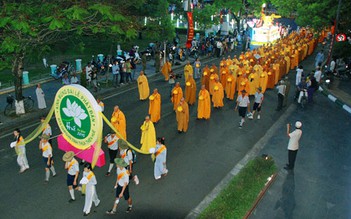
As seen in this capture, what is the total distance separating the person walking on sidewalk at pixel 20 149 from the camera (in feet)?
32.7

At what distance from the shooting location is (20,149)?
1004 cm

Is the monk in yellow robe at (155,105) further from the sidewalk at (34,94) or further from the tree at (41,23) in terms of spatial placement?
the sidewalk at (34,94)

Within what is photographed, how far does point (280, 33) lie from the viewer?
42.9m

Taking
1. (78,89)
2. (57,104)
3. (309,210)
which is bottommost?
(309,210)

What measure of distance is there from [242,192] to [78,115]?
4.85 metres

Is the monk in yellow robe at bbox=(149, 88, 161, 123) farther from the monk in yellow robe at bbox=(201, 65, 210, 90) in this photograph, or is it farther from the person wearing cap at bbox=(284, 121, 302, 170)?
the person wearing cap at bbox=(284, 121, 302, 170)

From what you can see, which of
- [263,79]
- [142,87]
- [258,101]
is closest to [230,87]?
[263,79]

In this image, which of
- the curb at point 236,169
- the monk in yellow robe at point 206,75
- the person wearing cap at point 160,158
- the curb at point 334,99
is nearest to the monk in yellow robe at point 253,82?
the monk in yellow robe at point 206,75

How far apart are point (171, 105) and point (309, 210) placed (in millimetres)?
9297

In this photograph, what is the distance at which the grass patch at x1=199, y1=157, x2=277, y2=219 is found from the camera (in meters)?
8.35

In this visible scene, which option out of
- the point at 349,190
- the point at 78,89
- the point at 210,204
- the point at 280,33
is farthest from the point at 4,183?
the point at 280,33

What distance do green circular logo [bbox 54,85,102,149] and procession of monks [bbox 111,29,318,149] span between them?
2.00 m

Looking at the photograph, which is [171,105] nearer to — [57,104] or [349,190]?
[57,104]

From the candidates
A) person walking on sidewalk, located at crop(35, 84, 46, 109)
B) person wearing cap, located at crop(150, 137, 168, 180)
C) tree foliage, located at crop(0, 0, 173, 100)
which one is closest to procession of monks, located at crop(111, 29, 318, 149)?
person wearing cap, located at crop(150, 137, 168, 180)
